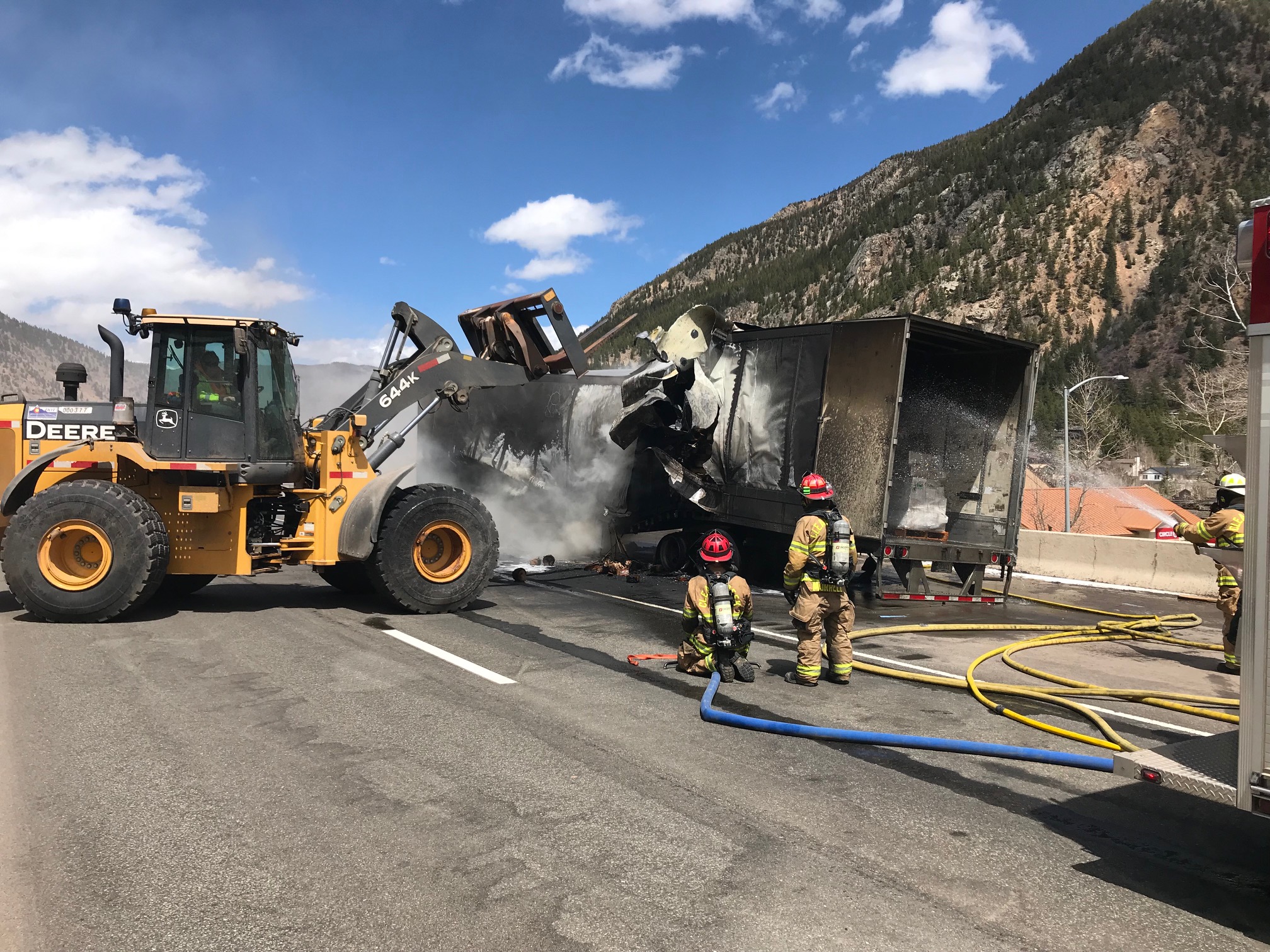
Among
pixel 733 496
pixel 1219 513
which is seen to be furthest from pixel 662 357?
pixel 1219 513

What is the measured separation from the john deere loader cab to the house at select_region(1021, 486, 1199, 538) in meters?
24.0

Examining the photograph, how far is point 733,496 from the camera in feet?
41.2

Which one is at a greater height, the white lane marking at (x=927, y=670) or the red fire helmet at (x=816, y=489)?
the red fire helmet at (x=816, y=489)

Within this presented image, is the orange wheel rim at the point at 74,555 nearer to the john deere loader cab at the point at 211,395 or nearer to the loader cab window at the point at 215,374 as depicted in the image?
the john deere loader cab at the point at 211,395

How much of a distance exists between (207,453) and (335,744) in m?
4.67

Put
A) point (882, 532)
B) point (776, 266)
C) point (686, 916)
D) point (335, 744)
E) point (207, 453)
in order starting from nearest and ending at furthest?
1. point (686, 916)
2. point (335, 744)
3. point (207, 453)
4. point (882, 532)
5. point (776, 266)

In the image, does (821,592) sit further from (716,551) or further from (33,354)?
(33,354)

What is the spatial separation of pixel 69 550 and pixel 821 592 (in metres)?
6.85

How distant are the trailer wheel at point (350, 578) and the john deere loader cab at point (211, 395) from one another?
1706mm

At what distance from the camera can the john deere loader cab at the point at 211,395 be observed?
328 inches

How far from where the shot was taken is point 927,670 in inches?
289

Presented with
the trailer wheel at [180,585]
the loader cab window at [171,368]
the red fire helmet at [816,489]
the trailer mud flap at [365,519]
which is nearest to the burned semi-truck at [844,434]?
the red fire helmet at [816,489]

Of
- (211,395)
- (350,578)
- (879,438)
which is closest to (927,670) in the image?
(879,438)

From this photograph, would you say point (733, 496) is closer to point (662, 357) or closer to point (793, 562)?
point (662, 357)
